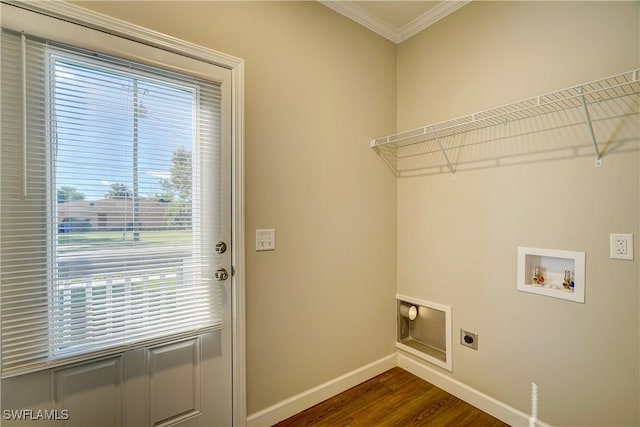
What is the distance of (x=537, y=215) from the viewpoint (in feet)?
5.34

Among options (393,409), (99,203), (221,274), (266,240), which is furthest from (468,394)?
(99,203)

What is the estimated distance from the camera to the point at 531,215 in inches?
64.9

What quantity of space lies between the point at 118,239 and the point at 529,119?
2197 millimetres

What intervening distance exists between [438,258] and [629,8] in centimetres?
158

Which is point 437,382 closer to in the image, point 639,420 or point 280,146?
point 639,420

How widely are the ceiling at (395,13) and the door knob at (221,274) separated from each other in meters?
1.81

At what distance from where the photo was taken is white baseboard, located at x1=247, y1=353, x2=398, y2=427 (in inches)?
67.8

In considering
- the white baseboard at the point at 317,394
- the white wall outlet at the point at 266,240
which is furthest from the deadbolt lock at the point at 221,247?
the white baseboard at the point at 317,394

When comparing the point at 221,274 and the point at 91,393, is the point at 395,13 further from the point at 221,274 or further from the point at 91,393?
the point at 91,393

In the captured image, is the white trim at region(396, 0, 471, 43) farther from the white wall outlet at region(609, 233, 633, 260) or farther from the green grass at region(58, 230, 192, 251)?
the green grass at region(58, 230, 192, 251)

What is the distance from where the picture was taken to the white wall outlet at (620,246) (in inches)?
52.4

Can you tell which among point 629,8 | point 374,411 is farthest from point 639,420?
point 629,8

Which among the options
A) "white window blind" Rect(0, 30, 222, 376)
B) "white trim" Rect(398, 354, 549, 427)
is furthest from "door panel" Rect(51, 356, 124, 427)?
"white trim" Rect(398, 354, 549, 427)

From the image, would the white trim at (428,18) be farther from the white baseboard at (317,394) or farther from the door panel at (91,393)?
the door panel at (91,393)
